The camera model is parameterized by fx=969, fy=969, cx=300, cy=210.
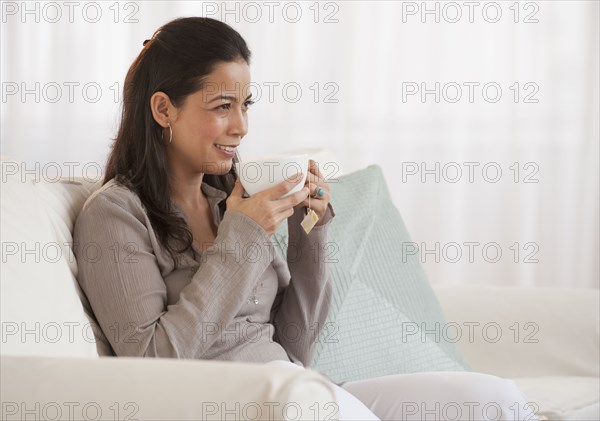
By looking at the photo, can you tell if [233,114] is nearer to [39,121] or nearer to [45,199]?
[45,199]

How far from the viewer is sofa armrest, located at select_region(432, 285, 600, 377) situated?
86.0 inches

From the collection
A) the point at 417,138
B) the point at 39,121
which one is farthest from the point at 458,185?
the point at 39,121

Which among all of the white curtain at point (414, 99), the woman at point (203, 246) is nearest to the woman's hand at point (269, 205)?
the woman at point (203, 246)

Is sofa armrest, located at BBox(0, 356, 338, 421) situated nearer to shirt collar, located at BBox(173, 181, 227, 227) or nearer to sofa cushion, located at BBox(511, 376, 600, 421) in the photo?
shirt collar, located at BBox(173, 181, 227, 227)

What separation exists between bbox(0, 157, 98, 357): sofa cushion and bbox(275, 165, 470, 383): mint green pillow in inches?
22.3

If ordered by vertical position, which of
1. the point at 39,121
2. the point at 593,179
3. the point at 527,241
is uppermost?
the point at 39,121

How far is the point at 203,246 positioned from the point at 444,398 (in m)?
0.49

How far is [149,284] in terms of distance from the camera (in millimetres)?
1533

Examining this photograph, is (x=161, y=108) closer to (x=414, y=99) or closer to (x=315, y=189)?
(x=315, y=189)

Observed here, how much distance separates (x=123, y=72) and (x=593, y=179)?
1715 mm

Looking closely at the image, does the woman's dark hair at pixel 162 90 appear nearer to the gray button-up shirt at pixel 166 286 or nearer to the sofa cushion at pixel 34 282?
the gray button-up shirt at pixel 166 286

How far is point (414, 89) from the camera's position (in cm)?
343

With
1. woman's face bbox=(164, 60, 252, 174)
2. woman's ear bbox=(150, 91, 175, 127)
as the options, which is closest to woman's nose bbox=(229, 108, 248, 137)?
woman's face bbox=(164, 60, 252, 174)

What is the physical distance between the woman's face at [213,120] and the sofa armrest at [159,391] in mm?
698
